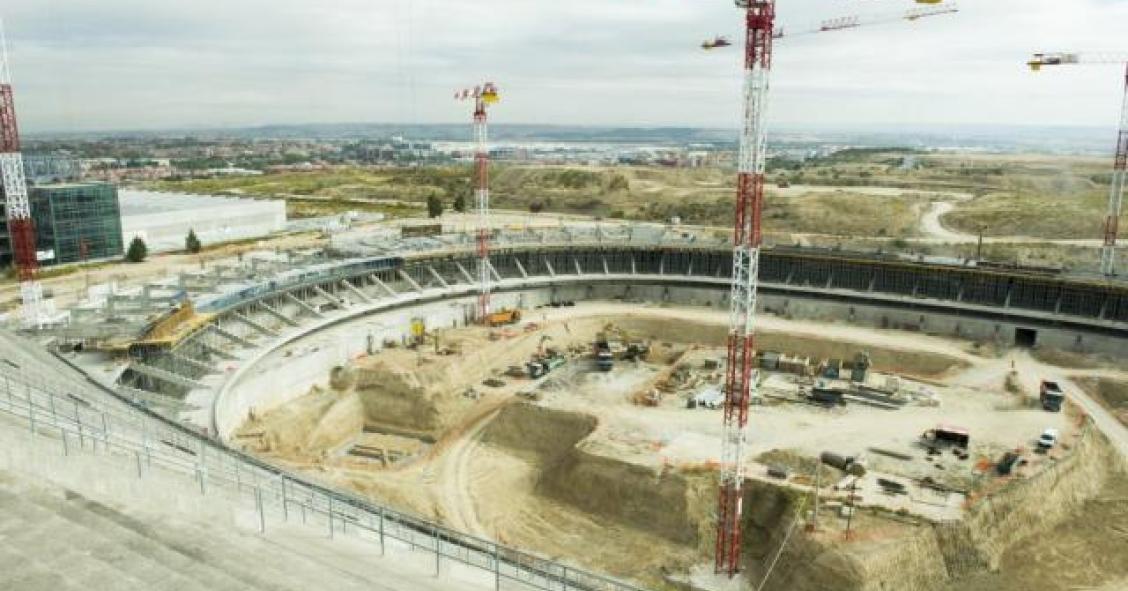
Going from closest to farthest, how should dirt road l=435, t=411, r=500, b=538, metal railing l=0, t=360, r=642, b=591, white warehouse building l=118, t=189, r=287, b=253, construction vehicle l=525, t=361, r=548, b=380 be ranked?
metal railing l=0, t=360, r=642, b=591 < dirt road l=435, t=411, r=500, b=538 < construction vehicle l=525, t=361, r=548, b=380 < white warehouse building l=118, t=189, r=287, b=253

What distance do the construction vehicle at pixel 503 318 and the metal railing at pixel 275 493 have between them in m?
41.2

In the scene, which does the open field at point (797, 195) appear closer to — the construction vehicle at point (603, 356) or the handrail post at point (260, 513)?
the construction vehicle at point (603, 356)

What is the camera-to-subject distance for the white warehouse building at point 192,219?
308 ft

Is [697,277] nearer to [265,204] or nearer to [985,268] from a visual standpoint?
[985,268]

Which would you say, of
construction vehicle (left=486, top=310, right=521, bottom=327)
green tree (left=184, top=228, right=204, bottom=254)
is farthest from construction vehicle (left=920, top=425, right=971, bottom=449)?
green tree (left=184, top=228, right=204, bottom=254)

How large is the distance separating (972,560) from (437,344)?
4011 cm

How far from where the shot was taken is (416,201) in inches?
6063

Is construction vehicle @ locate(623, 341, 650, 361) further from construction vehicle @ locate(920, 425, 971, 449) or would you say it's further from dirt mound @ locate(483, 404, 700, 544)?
construction vehicle @ locate(920, 425, 971, 449)

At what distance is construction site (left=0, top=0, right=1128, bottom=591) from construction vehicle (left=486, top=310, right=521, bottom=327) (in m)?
0.32

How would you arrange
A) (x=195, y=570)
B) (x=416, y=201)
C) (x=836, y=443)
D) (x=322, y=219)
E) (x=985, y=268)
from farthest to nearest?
1. (x=416, y=201)
2. (x=322, y=219)
3. (x=985, y=268)
4. (x=836, y=443)
5. (x=195, y=570)

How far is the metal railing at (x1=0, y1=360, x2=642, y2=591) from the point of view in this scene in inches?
798

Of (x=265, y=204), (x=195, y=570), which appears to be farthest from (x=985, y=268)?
(x=265, y=204)

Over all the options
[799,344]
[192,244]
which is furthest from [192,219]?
[799,344]

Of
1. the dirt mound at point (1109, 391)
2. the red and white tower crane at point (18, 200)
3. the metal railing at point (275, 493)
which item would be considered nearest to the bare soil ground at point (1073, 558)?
the dirt mound at point (1109, 391)
